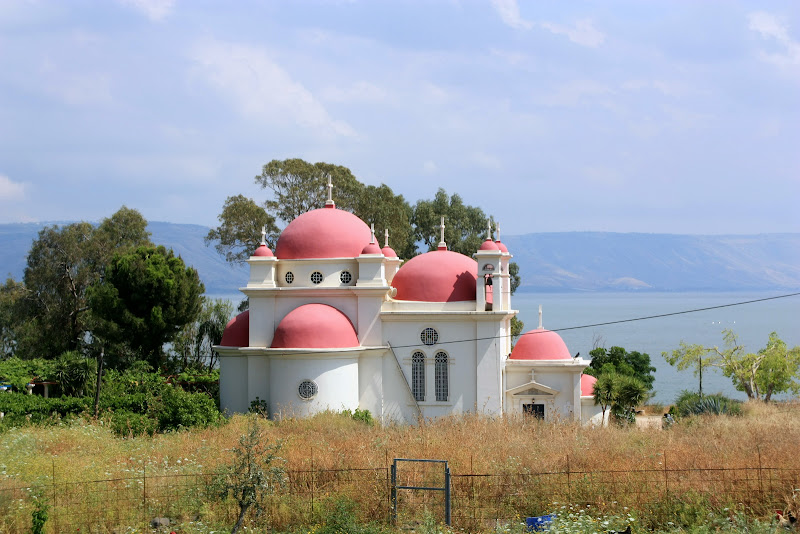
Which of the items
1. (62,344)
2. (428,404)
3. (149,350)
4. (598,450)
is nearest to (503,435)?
(598,450)

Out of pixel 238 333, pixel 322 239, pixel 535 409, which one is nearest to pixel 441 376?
pixel 535 409

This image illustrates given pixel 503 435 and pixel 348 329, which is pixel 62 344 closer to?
pixel 348 329

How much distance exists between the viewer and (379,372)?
26109 mm

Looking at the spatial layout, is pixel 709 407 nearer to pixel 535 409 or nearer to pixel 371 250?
pixel 535 409

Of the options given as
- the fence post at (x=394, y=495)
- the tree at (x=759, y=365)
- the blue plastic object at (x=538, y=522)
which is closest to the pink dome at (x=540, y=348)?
the tree at (x=759, y=365)

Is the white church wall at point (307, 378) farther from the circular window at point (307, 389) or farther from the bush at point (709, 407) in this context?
the bush at point (709, 407)

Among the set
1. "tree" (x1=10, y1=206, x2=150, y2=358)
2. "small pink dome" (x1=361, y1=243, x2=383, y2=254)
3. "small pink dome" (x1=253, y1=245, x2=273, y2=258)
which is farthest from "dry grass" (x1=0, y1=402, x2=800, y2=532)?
"tree" (x1=10, y1=206, x2=150, y2=358)

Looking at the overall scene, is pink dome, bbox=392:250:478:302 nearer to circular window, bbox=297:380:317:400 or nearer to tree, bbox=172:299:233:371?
circular window, bbox=297:380:317:400

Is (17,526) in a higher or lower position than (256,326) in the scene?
lower

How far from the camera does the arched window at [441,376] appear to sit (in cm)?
2610

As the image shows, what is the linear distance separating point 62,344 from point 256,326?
20279 millimetres

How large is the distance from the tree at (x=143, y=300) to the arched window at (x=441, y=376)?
46.1ft

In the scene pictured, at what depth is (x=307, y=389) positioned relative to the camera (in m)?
24.5

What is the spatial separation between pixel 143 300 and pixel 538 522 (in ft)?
84.3
